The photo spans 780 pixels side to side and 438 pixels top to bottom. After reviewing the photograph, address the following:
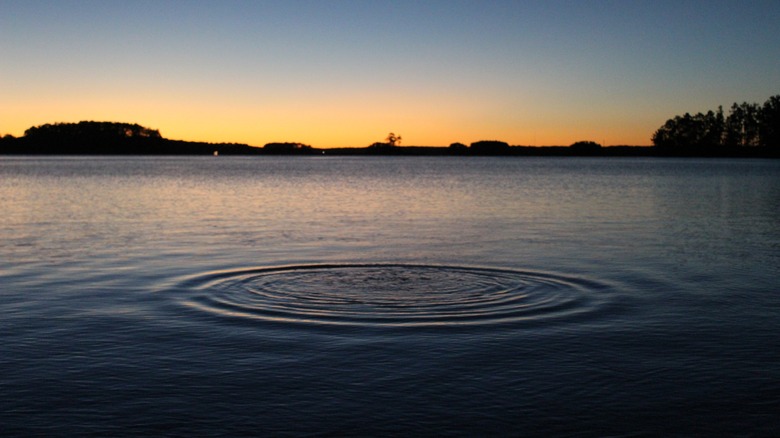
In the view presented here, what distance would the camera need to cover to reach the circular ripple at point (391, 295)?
563 inches

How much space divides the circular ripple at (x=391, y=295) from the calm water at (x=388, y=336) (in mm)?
82

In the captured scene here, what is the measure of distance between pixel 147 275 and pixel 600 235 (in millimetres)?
18086

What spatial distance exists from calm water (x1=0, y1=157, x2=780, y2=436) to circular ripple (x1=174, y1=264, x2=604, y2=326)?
82mm

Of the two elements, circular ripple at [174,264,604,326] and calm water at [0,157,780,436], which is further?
circular ripple at [174,264,604,326]

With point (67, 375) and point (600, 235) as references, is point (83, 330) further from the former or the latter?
point (600, 235)

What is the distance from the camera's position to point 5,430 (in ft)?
27.4

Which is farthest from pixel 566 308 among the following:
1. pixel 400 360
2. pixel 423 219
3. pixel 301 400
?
pixel 423 219

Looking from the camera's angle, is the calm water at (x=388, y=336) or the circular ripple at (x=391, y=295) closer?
the calm water at (x=388, y=336)

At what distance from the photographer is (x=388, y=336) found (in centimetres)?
1270

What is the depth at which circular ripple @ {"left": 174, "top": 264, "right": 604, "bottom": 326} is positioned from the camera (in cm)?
1430

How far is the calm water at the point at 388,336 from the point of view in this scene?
896 centimetres

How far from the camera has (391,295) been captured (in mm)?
16438

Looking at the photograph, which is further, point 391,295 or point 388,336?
point 391,295

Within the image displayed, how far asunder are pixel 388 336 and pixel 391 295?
3755mm
